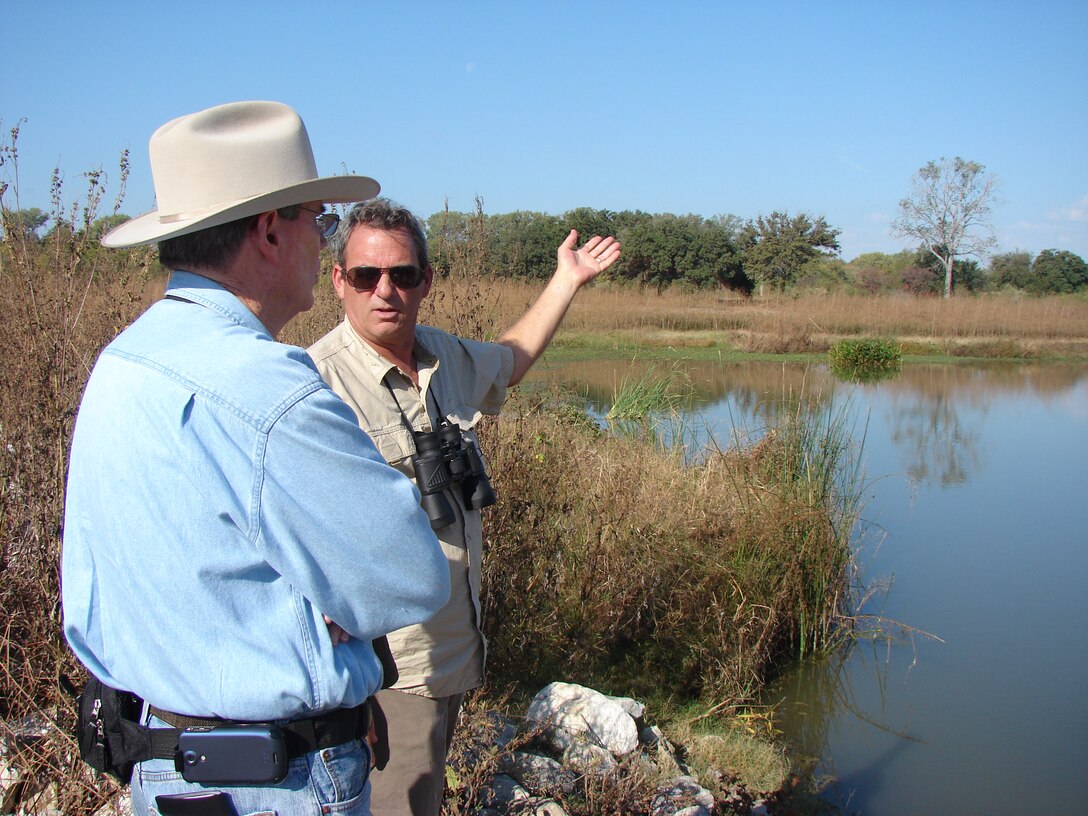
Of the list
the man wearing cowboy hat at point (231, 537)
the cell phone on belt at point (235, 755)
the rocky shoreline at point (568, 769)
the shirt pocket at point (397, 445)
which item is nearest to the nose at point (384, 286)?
the shirt pocket at point (397, 445)

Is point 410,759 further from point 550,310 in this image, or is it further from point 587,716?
point 587,716

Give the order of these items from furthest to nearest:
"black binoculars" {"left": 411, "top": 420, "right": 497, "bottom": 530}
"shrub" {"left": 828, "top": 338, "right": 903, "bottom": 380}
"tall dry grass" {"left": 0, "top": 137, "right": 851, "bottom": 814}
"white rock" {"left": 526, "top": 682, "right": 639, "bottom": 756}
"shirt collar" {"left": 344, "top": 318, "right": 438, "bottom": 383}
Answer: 1. "shrub" {"left": 828, "top": 338, "right": 903, "bottom": 380}
2. "white rock" {"left": 526, "top": 682, "right": 639, "bottom": 756}
3. "tall dry grass" {"left": 0, "top": 137, "right": 851, "bottom": 814}
4. "shirt collar" {"left": 344, "top": 318, "right": 438, "bottom": 383}
5. "black binoculars" {"left": 411, "top": 420, "right": 497, "bottom": 530}

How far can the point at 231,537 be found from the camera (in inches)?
49.2

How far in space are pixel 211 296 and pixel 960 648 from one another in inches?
220

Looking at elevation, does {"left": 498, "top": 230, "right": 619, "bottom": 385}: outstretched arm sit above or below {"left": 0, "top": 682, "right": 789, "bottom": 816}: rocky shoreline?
above

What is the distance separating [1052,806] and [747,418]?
4714 millimetres

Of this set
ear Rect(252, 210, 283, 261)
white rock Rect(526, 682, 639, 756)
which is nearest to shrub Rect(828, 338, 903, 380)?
white rock Rect(526, 682, 639, 756)

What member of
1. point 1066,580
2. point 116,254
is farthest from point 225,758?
point 1066,580

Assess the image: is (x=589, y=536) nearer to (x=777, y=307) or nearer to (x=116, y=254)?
(x=116, y=254)

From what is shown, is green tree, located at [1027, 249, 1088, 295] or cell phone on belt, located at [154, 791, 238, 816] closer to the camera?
cell phone on belt, located at [154, 791, 238, 816]

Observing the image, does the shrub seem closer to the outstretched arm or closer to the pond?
the pond

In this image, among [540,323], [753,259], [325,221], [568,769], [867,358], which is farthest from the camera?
[753,259]

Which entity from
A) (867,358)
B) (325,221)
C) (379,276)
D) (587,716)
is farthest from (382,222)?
(867,358)

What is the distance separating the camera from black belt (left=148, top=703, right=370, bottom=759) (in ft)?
4.24
